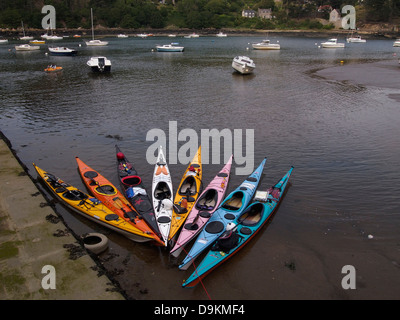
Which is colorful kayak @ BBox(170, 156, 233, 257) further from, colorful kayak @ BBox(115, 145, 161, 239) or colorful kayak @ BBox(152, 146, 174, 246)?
colorful kayak @ BBox(115, 145, 161, 239)

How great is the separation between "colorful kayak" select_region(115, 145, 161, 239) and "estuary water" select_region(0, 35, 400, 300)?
36.7 inches

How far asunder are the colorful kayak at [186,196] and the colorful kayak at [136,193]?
0.85 m

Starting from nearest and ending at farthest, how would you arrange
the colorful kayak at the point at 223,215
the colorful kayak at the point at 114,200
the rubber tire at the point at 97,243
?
the colorful kayak at the point at 223,215
the rubber tire at the point at 97,243
the colorful kayak at the point at 114,200

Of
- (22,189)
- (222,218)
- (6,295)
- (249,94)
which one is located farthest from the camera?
(249,94)

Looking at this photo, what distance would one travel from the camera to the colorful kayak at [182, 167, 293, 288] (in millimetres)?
10562

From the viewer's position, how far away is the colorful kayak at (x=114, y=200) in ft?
39.8

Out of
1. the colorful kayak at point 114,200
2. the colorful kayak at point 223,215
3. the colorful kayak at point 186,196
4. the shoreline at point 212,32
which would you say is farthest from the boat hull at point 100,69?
the shoreline at point 212,32

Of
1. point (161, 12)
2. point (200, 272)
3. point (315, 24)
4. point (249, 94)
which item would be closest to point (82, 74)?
point (249, 94)

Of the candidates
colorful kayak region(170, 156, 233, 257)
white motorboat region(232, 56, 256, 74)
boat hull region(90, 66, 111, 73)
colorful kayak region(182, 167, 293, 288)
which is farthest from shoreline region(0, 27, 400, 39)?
colorful kayak region(182, 167, 293, 288)

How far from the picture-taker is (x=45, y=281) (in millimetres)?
9320

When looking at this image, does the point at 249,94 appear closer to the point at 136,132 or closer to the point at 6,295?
the point at 136,132

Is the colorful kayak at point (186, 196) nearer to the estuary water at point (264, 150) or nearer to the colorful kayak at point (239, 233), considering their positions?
the estuary water at point (264, 150)
